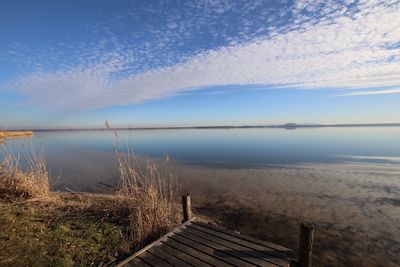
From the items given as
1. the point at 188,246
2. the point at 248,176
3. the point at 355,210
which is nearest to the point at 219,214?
the point at 188,246

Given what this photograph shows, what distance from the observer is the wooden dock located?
16.9 feet

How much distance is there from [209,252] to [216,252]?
0.15 metres

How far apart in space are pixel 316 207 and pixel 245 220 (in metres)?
3.72

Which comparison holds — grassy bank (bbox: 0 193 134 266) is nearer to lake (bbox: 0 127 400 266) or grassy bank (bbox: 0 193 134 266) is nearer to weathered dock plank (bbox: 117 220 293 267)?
weathered dock plank (bbox: 117 220 293 267)

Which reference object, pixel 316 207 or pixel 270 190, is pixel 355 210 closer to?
pixel 316 207

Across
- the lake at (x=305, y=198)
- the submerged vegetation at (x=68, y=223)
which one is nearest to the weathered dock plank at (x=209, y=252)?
the submerged vegetation at (x=68, y=223)

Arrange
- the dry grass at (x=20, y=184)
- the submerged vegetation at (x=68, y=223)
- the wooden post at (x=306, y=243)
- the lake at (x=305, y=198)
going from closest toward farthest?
the wooden post at (x=306, y=243) < the submerged vegetation at (x=68, y=223) < the lake at (x=305, y=198) < the dry grass at (x=20, y=184)

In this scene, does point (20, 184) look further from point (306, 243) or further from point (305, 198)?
point (305, 198)

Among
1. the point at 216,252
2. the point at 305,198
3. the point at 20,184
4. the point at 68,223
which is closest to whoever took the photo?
the point at 216,252

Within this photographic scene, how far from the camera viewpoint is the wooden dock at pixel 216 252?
5.15 meters

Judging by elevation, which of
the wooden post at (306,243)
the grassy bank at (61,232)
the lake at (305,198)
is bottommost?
the lake at (305,198)

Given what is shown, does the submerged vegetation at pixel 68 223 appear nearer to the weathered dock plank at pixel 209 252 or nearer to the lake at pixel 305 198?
the weathered dock plank at pixel 209 252

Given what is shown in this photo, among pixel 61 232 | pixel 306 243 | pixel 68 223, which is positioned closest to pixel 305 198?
pixel 306 243

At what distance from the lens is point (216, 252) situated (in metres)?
5.50
